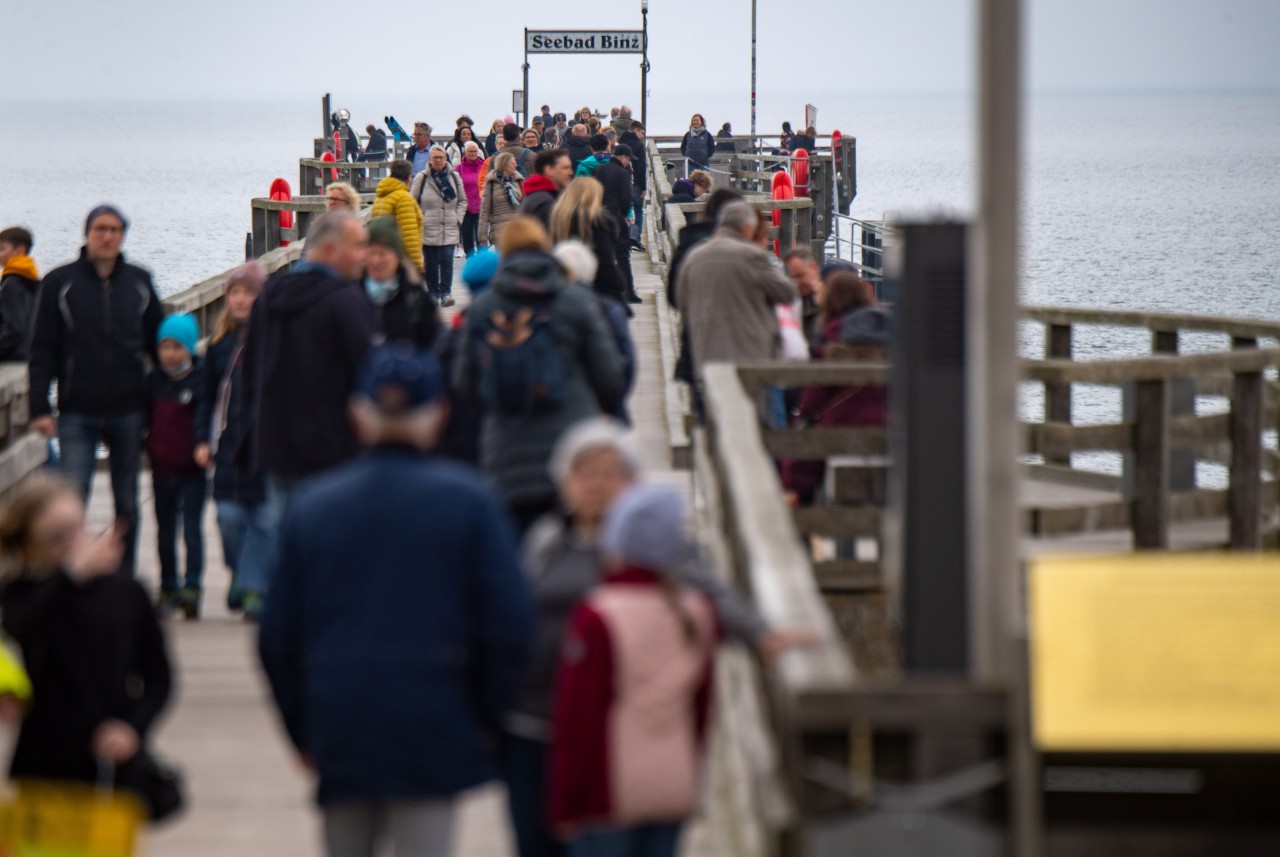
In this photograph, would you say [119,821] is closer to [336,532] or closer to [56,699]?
[56,699]

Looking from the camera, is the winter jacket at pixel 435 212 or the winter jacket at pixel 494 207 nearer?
the winter jacket at pixel 494 207

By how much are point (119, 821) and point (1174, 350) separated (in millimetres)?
10646

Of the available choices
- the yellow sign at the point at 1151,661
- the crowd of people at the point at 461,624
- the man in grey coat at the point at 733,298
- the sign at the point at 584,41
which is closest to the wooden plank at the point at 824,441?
the man in grey coat at the point at 733,298

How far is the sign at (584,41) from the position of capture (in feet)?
138

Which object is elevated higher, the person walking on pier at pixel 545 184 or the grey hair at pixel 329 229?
the person walking on pier at pixel 545 184

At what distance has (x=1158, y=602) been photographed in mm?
5129

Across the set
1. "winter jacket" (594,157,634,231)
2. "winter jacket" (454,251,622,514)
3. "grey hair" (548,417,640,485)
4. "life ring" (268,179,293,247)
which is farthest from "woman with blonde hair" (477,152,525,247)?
"grey hair" (548,417,640,485)

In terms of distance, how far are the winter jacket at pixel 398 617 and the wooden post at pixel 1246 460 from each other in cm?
787

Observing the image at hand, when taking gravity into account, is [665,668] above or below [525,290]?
below

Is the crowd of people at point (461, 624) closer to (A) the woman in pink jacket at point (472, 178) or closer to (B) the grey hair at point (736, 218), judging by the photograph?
(B) the grey hair at point (736, 218)

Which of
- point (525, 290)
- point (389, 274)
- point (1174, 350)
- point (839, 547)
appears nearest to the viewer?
point (525, 290)

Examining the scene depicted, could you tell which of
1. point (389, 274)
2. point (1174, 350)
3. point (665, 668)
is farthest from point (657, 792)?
point (1174, 350)

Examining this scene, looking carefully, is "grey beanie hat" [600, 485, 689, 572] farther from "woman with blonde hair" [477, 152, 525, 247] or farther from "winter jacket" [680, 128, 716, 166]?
"winter jacket" [680, 128, 716, 166]

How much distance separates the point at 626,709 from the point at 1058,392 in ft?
31.1
